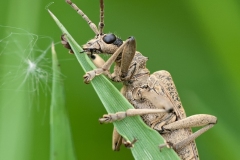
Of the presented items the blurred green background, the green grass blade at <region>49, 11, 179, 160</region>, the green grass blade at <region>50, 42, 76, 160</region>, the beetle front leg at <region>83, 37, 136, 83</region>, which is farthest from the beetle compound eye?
the green grass blade at <region>50, 42, 76, 160</region>

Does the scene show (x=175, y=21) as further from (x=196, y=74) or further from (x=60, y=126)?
(x=60, y=126)

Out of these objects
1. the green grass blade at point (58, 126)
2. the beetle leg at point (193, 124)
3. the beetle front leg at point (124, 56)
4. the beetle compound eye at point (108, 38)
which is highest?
the beetle compound eye at point (108, 38)

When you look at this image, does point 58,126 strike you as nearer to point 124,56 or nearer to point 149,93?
point 124,56

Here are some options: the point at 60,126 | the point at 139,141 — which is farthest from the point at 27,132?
the point at 139,141

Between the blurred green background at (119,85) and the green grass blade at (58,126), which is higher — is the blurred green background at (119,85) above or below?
above

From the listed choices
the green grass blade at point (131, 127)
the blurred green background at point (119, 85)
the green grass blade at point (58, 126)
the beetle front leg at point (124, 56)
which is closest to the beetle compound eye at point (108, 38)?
the beetle front leg at point (124, 56)

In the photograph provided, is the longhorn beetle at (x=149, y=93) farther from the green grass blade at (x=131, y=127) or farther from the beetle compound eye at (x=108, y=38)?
the green grass blade at (x=131, y=127)

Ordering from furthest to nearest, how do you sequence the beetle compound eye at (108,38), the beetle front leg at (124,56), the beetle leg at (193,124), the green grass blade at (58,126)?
1. the beetle compound eye at (108,38)
2. the beetle leg at (193,124)
3. the beetle front leg at (124,56)
4. the green grass blade at (58,126)

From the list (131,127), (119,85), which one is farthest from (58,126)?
(119,85)
